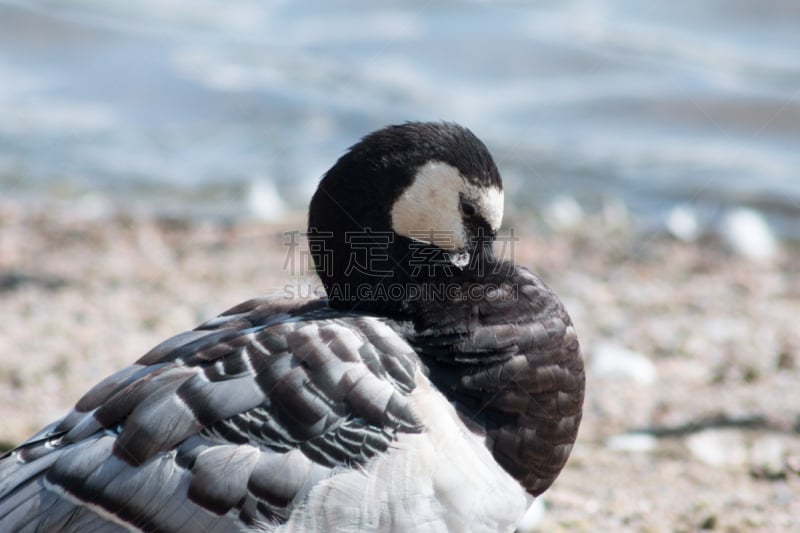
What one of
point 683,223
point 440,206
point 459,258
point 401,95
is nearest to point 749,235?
point 683,223

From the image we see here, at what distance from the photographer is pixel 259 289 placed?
764 centimetres

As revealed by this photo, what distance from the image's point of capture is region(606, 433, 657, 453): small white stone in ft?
18.1

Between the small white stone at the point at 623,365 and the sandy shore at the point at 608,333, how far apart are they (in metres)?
0.01

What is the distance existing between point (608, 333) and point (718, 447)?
1605 mm

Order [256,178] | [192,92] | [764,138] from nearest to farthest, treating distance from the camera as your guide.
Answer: [256,178] < [764,138] < [192,92]

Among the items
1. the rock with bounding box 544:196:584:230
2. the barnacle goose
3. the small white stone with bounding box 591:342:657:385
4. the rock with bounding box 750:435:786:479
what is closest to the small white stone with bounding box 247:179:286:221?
the rock with bounding box 544:196:584:230

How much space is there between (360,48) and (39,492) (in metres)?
11.2

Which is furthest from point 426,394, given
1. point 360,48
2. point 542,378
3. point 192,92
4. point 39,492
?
point 360,48

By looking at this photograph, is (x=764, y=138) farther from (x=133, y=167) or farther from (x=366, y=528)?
(x=366, y=528)

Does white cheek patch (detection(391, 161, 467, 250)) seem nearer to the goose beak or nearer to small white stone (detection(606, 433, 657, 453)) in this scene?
the goose beak

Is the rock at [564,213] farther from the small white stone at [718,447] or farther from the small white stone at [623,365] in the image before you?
the small white stone at [718,447]

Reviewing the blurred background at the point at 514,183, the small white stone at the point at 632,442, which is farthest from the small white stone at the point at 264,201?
the small white stone at the point at 632,442

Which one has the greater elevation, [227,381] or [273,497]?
[227,381]

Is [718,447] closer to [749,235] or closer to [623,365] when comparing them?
[623,365]
